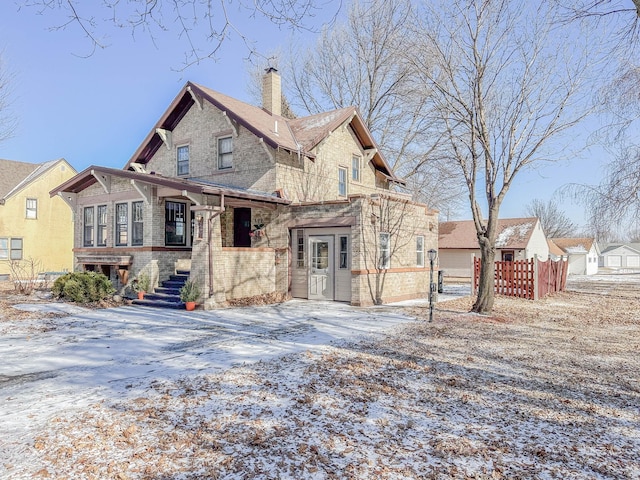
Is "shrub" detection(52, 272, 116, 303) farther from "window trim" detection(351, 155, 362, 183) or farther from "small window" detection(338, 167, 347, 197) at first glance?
"window trim" detection(351, 155, 362, 183)

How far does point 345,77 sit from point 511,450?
28210 mm

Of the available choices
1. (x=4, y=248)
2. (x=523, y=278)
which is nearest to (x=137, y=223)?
(x=523, y=278)

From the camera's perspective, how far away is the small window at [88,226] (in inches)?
691

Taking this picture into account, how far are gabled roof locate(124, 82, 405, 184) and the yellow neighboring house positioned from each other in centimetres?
1133

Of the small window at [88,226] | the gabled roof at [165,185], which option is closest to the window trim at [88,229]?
the small window at [88,226]

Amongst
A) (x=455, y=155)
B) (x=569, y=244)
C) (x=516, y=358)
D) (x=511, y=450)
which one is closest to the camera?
(x=511, y=450)

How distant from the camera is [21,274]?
83.7 ft

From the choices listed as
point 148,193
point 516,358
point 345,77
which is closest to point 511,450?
point 516,358

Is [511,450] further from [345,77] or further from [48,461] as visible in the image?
[345,77]

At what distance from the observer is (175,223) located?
16062 millimetres

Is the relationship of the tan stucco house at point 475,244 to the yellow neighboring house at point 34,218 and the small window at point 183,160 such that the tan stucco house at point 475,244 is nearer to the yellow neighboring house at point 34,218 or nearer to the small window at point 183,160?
the small window at point 183,160

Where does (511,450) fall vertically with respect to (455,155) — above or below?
→ below

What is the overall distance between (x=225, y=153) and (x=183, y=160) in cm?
273

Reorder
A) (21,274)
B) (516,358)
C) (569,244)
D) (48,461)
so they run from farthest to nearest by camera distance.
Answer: (569,244) < (21,274) < (516,358) < (48,461)
